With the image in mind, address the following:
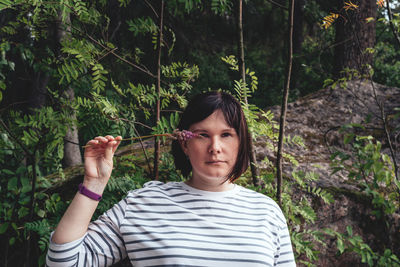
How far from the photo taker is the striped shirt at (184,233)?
1230mm

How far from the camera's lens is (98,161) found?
1.27 m

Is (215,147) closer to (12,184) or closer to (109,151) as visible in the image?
(109,151)

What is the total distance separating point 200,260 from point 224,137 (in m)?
0.54

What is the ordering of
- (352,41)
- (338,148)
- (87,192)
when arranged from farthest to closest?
(352,41), (338,148), (87,192)

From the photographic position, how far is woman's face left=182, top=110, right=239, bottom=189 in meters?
1.39

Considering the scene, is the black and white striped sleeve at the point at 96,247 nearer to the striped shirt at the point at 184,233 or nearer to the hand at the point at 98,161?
the striped shirt at the point at 184,233

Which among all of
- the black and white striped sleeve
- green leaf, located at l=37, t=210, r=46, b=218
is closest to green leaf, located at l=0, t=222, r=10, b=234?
green leaf, located at l=37, t=210, r=46, b=218

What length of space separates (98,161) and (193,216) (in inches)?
18.6

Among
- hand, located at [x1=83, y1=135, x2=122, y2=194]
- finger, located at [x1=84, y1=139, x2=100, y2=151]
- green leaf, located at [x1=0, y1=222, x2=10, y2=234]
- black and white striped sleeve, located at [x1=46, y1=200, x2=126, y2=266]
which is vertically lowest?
green leaf, located at [x1=0, y1=222, x2=10, y2=234]

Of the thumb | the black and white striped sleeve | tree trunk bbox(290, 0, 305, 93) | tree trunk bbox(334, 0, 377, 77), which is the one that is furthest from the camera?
tree trunk bbox(290, 0, 305, 93)

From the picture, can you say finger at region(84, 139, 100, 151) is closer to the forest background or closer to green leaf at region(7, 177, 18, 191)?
the forest background

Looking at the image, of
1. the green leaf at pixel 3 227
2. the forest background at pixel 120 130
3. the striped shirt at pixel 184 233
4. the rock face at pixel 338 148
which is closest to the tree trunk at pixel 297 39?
the rock face at pixel 338 148

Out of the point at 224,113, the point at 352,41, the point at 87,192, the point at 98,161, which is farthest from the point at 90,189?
the point at 352,41

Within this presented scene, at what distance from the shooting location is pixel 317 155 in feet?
9.85
